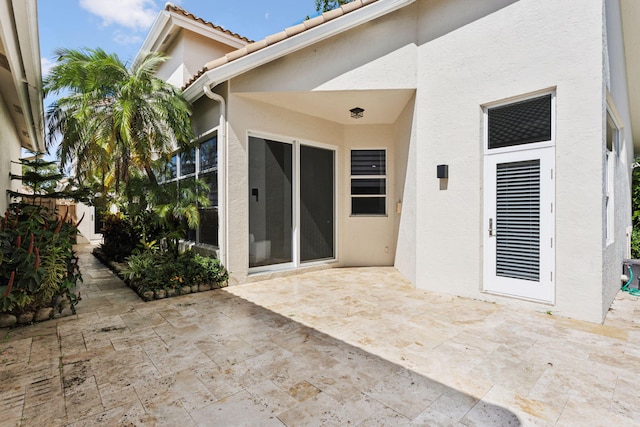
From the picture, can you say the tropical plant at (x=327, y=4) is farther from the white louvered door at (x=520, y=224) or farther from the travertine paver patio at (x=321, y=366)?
the travertine paver patio at (x=321, y=366)

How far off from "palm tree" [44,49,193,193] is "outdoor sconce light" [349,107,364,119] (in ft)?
12.7

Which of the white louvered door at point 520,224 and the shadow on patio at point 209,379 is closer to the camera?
the shadow on patio at point 209,379

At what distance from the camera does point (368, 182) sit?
900 centimetres

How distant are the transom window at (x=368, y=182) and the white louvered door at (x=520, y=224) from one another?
3568 mm

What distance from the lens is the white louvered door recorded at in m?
4.96

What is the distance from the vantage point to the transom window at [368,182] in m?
8.95

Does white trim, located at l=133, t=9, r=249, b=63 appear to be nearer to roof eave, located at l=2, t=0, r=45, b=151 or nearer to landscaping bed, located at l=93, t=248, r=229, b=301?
roof eave, located at l=2, t=0, r=45, b=151

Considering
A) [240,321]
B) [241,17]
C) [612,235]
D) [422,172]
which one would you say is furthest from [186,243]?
[612,235]

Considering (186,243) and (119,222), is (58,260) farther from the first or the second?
(119,222)

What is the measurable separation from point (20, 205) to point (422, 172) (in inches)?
348

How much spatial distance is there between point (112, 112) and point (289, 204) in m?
4.23

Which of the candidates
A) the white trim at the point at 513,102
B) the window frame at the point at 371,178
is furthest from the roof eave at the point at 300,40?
the window frame at the point at 371,178

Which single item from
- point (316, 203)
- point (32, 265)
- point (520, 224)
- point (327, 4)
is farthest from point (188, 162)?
point (327, 4)

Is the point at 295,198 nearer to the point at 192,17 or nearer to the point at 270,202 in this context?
the point at 270,202
